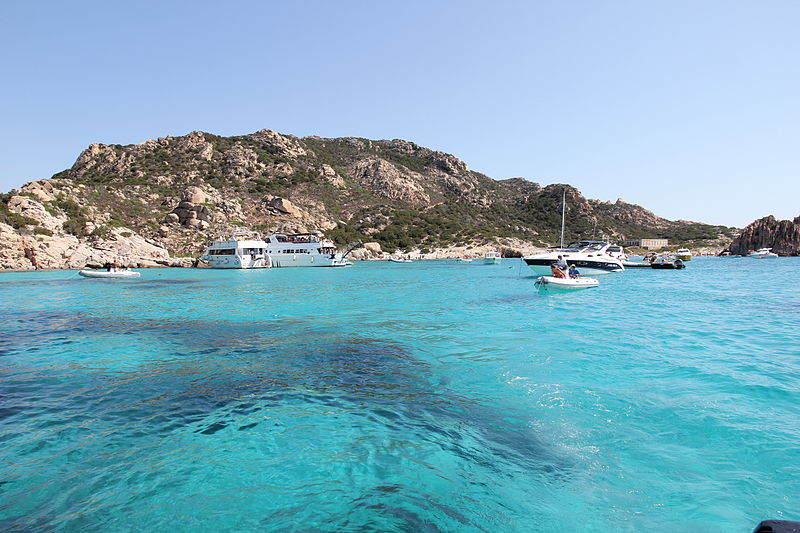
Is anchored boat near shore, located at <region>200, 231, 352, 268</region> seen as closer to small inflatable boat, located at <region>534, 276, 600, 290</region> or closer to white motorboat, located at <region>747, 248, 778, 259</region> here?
small inflatable boat, located at <region>534, 276, 600, 290</region>

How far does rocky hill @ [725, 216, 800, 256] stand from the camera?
380 ft

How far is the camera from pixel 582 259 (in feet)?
137

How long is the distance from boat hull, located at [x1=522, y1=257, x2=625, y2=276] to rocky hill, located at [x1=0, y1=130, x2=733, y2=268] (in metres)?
57.5

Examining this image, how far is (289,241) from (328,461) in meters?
74.1

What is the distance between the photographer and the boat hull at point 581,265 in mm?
39250

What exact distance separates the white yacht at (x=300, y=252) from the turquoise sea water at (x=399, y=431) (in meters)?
61.2

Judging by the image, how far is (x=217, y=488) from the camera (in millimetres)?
4652

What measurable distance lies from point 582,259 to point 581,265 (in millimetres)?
945

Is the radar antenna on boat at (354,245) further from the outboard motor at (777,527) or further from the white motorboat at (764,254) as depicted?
the white motorboat at (764,254)

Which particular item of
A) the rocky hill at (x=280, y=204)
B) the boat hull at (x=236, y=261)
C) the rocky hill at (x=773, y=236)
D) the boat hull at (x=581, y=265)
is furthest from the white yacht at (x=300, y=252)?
the rocky hill at (x=773, y=236)

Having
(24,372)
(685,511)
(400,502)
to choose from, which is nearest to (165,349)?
(24,372)

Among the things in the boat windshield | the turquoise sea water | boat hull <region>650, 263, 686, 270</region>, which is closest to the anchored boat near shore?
the boat windshield

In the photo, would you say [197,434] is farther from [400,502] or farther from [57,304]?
[57,304]

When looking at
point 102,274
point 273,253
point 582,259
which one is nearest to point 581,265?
point 582,259
